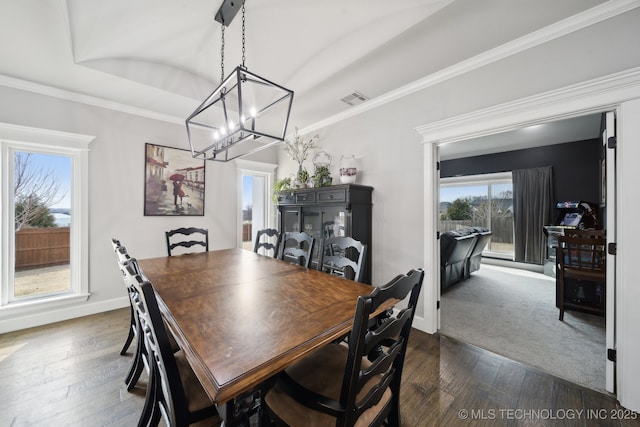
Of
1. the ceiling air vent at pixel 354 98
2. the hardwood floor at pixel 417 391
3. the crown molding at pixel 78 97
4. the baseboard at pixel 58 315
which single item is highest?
the ceiling air vent at pixel 354 98

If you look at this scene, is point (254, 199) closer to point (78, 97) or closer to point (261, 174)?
point (261, 174)

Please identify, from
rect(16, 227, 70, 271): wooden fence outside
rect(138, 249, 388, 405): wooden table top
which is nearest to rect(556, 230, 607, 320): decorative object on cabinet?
rect(138, 249, 388, 405): wooden table top

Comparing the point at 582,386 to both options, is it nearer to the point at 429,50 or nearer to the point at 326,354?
the point at 326,354

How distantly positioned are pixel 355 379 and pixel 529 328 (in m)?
2.88

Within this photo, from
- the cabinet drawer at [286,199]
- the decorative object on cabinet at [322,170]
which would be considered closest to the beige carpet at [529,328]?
the decorative object on cabinet at [322,170]

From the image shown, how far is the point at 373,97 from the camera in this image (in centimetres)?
300

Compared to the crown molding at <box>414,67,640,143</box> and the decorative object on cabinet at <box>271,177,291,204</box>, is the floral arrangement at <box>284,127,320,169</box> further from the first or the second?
the crown molding at <box>414,67,640,143</box>

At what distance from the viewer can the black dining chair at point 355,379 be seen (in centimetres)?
82

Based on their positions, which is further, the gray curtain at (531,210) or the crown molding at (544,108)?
the gray curtain at (531,210)

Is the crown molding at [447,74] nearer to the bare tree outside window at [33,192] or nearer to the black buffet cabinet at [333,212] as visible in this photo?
the bare tree outside window at [33,192]

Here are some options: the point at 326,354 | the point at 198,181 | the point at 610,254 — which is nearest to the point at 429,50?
the point at 610,254

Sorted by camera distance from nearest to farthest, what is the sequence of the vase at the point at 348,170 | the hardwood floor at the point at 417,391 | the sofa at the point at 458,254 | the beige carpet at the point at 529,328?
the hardwood floor at the point at 417,391 < the beige carpet at the point at 529,328 < the vase at the point at 348,170 < the sofa at the point at 458,254

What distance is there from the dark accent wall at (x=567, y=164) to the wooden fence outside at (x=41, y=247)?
790cm

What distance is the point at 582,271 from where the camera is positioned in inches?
108
